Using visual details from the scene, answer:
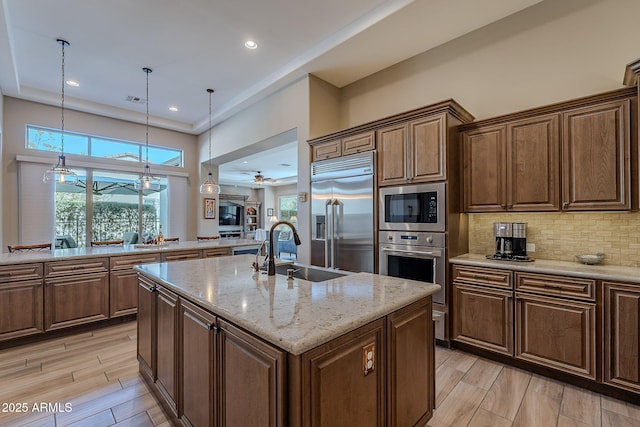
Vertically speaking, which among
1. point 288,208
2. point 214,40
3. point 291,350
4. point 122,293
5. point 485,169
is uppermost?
point 214,40

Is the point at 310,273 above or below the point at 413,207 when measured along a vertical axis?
below

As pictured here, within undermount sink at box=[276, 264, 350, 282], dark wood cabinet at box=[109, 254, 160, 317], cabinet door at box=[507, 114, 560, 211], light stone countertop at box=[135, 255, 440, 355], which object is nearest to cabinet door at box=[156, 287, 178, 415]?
light stone countertop at box=[135, 255, 440, 355]

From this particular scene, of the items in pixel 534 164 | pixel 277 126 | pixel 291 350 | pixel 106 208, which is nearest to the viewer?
pixel 291 350

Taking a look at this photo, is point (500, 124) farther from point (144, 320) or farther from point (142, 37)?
point (142, 37)

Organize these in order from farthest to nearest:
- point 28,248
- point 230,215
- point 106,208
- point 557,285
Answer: point 230,215 < point 106,208 < point 28,248 < point 557,285

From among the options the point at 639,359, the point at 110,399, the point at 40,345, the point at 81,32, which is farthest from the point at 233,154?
the point at 639,359

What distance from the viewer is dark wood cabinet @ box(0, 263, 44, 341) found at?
118 inches

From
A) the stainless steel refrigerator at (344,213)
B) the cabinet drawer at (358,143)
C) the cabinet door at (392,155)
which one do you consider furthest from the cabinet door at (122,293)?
the cabinet door at (392,155)

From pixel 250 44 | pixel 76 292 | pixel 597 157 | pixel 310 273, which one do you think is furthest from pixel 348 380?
pixel 76 292

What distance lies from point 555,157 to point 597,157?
27cm

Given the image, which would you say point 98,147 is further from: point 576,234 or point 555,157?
point 576,234

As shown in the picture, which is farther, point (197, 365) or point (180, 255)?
point (180, 255)

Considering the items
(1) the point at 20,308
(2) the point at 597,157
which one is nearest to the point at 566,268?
(2) the point at 597,157

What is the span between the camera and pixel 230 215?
41.2ft
